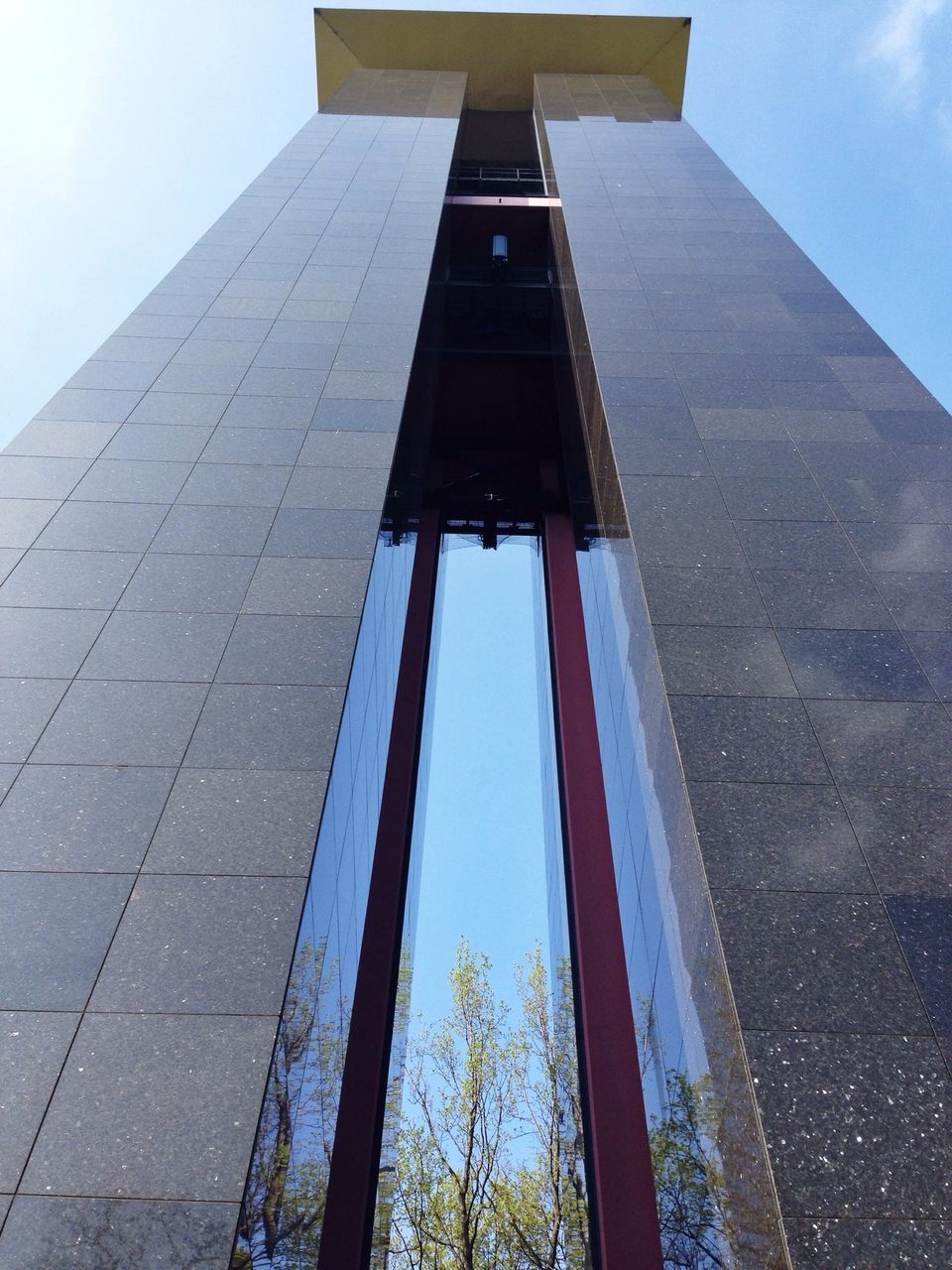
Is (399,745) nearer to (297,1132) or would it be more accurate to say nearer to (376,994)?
(376,994)

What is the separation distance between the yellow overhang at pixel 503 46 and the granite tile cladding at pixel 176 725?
80.3ft

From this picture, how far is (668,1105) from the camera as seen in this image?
6.93 metres

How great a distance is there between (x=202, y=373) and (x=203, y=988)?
962cm

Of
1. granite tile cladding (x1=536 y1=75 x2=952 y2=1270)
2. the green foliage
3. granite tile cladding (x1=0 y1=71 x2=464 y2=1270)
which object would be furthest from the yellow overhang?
the green foliage

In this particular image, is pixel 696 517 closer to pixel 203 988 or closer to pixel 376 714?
pixel 376 714

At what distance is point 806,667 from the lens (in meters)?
7.59

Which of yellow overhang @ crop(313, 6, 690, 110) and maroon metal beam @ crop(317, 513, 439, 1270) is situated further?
yellow overhang @ crop(313, 6, 690, 110)

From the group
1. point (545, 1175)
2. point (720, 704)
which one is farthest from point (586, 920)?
point (720, 704)

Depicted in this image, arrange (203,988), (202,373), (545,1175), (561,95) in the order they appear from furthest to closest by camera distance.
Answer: (561,95) → (545,1175) → (202,373) → (203,988)

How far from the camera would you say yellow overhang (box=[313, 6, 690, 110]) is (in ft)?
107

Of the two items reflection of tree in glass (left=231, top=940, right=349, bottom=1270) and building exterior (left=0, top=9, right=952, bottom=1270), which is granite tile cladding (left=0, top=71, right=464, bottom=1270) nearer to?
building exterior (left=0, top=9, right=952, bottom=1270)

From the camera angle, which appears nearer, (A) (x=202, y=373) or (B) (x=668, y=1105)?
(B) (x=668, y=1105)

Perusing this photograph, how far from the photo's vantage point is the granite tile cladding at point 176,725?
15.3ft

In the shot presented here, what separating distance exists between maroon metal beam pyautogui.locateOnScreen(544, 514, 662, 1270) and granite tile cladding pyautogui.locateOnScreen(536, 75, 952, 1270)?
206 inches
